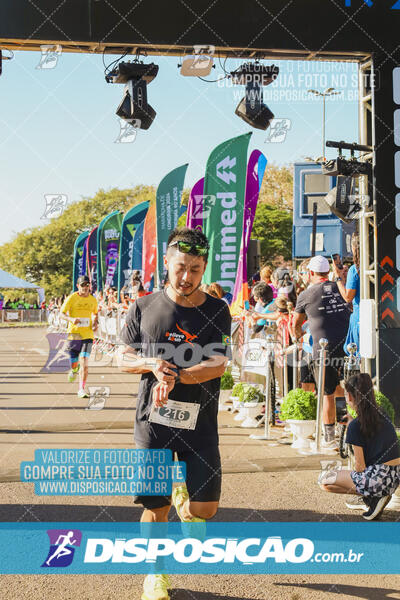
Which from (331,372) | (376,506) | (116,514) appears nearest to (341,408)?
(331,372)

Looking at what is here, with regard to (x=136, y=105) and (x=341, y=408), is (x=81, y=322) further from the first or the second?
(x=341, y=408)

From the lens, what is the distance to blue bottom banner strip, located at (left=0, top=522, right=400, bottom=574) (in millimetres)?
4320

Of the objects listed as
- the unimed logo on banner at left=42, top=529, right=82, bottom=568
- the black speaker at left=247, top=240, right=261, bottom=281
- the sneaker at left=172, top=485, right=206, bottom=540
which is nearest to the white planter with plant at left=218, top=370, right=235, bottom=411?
the black speaker at left=247, top=240, right=261, bottom=281

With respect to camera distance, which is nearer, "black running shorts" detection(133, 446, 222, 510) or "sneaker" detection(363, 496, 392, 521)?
"black running shorts" detection(133, 446, 222, 510)

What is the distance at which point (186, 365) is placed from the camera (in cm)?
394

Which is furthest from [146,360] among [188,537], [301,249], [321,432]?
[301,249]

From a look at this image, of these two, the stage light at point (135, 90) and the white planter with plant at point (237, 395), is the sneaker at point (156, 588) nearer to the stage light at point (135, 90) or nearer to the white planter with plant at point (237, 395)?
the white planter with plant at point (237, 395)

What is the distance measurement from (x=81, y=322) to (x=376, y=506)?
25.3 feet

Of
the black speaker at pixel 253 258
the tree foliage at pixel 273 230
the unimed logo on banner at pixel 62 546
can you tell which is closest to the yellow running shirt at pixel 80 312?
the black speaker at pixel 253 258

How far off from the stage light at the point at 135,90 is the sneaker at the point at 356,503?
18.7 feet

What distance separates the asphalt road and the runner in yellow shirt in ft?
1.83

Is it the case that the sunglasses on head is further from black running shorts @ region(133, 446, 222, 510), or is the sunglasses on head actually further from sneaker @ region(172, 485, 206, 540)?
sneaker @ region(172, 485, 206, 540)

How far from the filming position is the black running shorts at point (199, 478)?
3912mm

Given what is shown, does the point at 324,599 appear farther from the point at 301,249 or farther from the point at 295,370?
the point at 301,249
